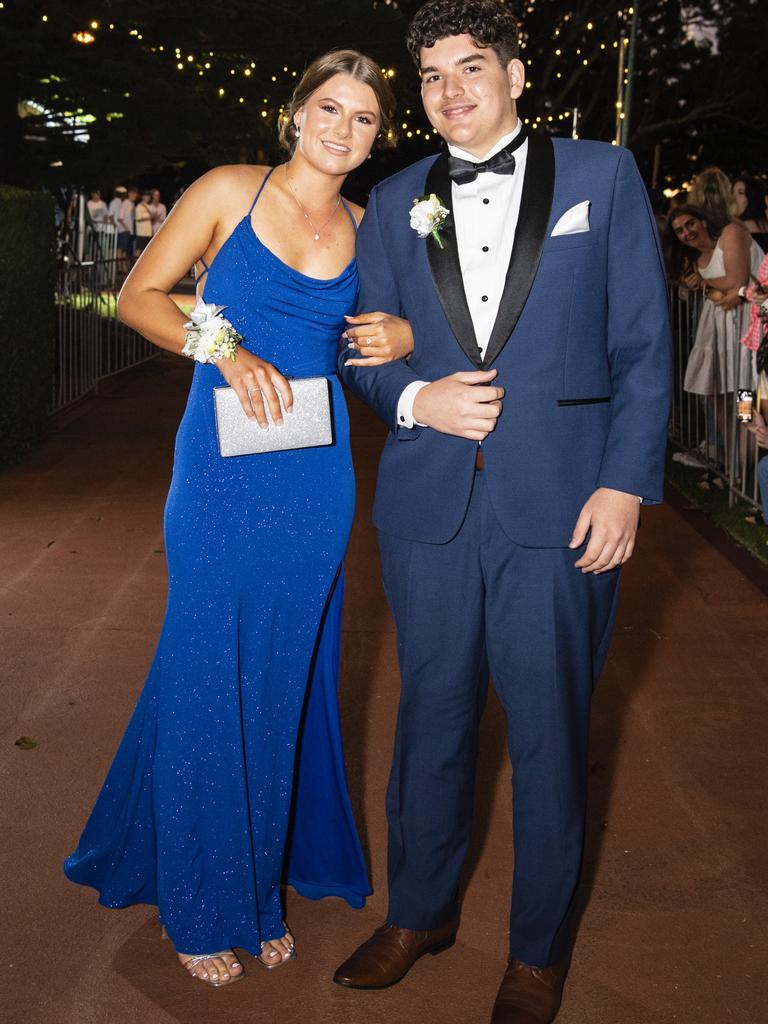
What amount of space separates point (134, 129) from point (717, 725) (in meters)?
14.5

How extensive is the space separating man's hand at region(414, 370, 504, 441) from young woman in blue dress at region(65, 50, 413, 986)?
0.57 m

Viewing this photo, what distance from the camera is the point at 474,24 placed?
3.09 m

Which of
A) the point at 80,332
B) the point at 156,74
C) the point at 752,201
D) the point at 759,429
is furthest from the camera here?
the point at 156,74

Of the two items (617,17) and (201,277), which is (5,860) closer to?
(201,277)

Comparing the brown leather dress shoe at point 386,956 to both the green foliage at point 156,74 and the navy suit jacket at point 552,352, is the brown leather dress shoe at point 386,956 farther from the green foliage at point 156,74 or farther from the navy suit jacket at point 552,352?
the green foliage at point 156,74

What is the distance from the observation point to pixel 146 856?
12.6 ft

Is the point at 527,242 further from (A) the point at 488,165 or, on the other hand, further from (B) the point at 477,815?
(B) the point at 477,815

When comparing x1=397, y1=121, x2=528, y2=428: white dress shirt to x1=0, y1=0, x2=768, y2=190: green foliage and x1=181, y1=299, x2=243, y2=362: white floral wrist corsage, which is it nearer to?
x1=181, y1=299, x2=243, y2=362: white floral wrist corsage

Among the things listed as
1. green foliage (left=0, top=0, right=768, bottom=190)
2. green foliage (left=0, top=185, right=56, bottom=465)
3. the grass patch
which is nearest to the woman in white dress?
the grass patch

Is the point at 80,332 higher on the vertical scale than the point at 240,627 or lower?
higher

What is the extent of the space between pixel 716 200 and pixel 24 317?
5859 mm

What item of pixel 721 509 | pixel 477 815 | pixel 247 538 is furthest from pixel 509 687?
pixel 721 509

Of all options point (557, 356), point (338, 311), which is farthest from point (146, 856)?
point (557, 356)

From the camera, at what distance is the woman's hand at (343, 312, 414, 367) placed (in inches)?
130
